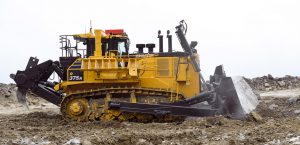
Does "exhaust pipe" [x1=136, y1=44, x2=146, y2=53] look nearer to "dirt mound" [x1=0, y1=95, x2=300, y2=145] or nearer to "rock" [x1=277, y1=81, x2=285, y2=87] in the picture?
"dirt mound" [x1=0, y1=95, x2=300, y2=145]

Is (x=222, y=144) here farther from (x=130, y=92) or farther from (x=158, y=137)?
(x=130, y=92)

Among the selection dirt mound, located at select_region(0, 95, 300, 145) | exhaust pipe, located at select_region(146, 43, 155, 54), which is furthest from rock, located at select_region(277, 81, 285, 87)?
dirt mound, located at select_region(0, 95, 300, 145)

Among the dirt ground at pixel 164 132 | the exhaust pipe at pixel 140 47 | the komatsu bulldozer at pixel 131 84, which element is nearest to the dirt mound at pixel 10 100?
the komatsu bulldozer at pixel 131 84

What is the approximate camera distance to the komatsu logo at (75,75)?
13242 millimetres

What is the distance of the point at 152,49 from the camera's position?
13688 mm

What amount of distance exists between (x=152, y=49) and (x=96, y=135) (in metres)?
4.54

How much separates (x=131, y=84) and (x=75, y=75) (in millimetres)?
1651

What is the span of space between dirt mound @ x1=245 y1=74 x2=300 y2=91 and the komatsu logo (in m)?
20.8

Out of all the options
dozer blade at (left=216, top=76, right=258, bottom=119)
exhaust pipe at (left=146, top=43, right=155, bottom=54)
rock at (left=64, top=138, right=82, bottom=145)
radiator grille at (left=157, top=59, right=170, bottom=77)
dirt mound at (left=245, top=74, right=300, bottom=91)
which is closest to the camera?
rock at (left=64, top=138, right=82, bottom=145)

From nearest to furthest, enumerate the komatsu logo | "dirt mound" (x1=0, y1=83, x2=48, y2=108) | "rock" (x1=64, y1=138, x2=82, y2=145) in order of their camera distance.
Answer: "rock" (x1=64, y1=138, x2=82, y2=145) → the komatsu logo → "dirt mound" (x1=0, y1=83, x2=48, y2=108)

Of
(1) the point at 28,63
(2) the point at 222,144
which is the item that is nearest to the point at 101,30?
(1) the point at 28,63

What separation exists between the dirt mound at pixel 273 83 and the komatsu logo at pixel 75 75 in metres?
20.8

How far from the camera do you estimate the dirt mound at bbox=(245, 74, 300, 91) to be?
3152 cm

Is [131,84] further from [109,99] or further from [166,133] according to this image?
[166,133]
